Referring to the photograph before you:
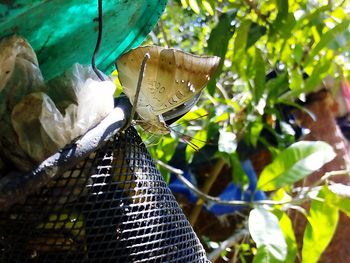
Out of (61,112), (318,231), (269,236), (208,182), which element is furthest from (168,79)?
(208,182)

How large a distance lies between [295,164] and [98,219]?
2.34 ft

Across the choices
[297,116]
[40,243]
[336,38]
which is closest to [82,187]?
[40,243]

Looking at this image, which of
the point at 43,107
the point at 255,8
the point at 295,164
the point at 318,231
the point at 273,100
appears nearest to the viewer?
the point at 43,107

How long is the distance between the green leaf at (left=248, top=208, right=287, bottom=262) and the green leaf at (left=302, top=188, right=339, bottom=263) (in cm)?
10

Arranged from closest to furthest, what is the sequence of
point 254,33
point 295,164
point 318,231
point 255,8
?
point 318,231
point 295,164
point 254,33
point 255,8

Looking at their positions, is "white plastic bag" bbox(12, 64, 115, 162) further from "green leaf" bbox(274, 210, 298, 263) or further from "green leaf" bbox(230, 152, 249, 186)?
"green leaf" bbox(230, 152, 249, 186)

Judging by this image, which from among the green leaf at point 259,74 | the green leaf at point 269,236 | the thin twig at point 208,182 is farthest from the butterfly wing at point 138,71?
the thin twig at point 208,182

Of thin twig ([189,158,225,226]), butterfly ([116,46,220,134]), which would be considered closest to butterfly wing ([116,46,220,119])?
butterfly ([116,46,220,134])

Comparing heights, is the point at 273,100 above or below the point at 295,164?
A: above

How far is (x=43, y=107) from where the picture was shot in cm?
46

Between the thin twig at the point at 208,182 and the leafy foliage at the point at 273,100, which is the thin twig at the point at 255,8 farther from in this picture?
the thin twig at the point at 208,182

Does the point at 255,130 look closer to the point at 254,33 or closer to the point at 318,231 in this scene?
the point at 254,33

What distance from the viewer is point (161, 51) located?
1.85ft

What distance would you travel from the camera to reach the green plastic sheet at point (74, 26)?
54 cm
